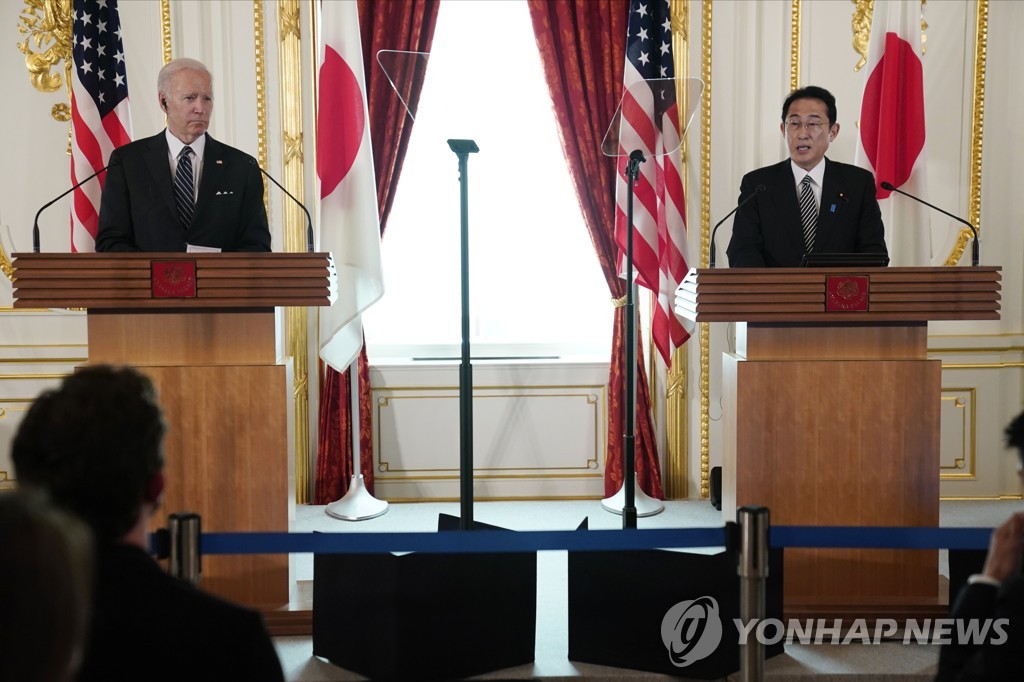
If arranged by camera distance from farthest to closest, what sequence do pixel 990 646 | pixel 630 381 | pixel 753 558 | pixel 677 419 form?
pixel 677 419 → pixel 630 381 → pixel 753 558 → pixel 990 646

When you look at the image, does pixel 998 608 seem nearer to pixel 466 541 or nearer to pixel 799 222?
pixel 466 541

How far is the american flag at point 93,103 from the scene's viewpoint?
14.5 ft

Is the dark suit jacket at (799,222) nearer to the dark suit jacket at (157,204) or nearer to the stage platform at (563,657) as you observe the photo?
the stage platform at (563,657)

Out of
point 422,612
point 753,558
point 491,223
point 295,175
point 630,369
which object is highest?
point 295,175

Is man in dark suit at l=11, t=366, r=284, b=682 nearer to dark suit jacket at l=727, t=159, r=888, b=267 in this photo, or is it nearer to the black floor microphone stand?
dark suit jacket at l=727, t=159, r=888, b=267

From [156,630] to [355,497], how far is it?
3.76m

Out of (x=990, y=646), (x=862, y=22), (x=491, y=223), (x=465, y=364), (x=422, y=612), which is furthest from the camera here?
(x=491, y=223)

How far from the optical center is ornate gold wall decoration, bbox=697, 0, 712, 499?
4.95 m

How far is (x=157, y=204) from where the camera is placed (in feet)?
9.86

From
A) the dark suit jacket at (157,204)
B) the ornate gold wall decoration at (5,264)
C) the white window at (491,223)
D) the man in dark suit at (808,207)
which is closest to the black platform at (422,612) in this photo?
the dark suit jacket at (157,204)

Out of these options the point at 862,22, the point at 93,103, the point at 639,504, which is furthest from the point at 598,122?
the point at 93,103

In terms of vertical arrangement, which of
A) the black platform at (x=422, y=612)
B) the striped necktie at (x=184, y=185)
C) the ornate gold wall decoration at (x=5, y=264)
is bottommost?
the black platform at (x=422, y=612)

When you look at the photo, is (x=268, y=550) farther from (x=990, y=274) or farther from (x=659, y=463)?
(x=659, y=463)

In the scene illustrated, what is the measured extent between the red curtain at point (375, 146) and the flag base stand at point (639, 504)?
1.32m
